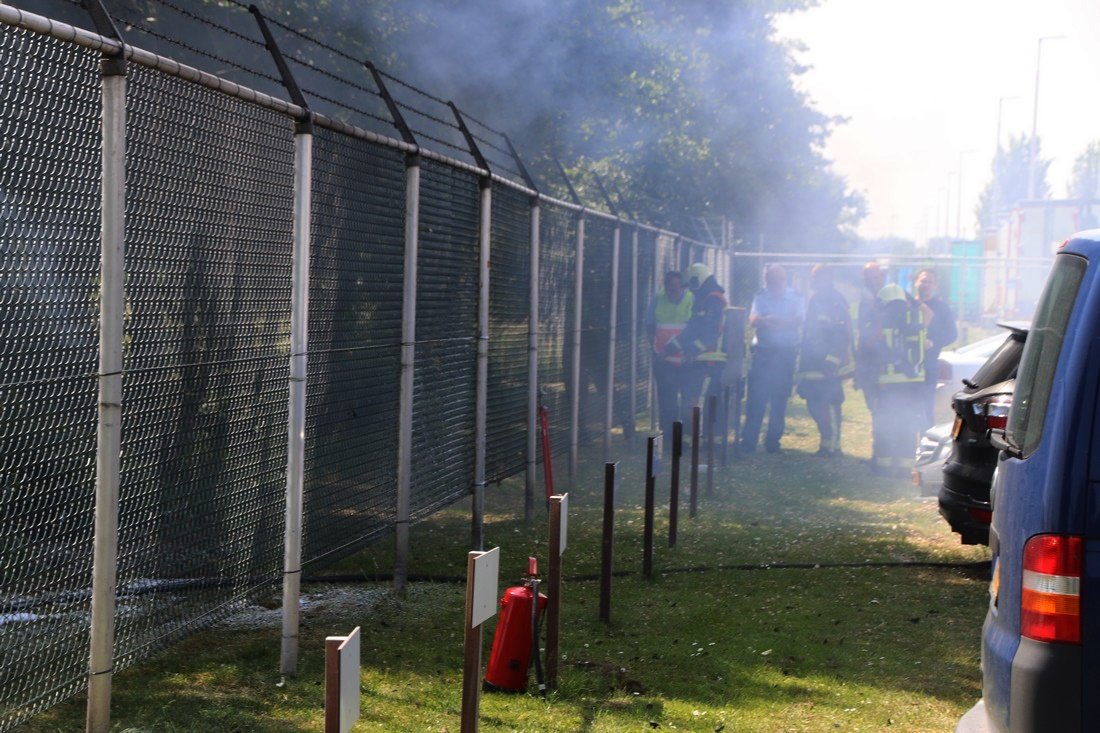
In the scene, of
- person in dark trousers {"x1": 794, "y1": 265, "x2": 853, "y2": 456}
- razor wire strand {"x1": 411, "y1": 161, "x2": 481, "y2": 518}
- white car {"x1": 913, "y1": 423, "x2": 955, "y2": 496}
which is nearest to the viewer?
razor wire strand {"x1": 411, "y1": 161, "x2": 481, "y2": 518}

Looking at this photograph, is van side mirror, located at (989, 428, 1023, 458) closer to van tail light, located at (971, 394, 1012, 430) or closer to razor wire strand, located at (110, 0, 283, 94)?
van tail light, located at (971, 394, 1012, 430)

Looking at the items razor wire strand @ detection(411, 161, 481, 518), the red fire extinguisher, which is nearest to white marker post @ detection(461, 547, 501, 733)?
the red fire extinguisher

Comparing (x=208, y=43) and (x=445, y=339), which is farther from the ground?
(x=208, y=43)

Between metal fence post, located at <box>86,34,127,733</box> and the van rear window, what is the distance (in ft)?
9.38

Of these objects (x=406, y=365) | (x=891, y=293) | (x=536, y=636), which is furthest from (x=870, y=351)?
(x=536, y=636)

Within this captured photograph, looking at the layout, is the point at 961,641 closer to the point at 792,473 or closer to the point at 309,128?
the point at 309,128

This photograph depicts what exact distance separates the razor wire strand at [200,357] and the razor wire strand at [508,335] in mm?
3659

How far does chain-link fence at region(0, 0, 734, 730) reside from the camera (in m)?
4.25

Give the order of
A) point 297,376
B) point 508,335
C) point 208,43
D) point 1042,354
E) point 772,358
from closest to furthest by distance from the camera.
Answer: point 1042,354
point 297,376
point 508,335
point 208,43
point 772,358

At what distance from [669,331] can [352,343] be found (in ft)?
31.9

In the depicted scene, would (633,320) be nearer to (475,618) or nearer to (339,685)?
(475,618)

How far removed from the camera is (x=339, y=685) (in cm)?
339

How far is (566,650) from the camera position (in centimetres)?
679

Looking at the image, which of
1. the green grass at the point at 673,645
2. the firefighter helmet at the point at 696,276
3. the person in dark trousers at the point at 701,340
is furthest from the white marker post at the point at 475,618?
the firefighter helmet at the point at 696,276
